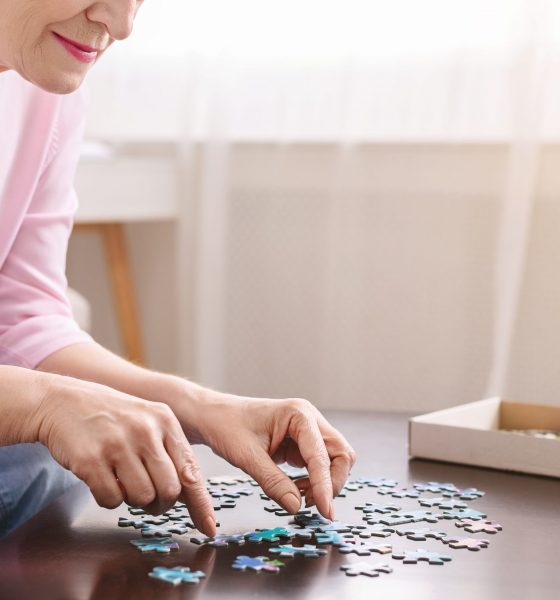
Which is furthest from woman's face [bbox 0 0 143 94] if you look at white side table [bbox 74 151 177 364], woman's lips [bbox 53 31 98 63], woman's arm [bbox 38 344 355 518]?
white side table [bbox 74 151 177 364]

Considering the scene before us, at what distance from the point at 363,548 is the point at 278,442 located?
236 mm

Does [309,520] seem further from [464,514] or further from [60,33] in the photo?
[60,33]

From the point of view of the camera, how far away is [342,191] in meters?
3.43

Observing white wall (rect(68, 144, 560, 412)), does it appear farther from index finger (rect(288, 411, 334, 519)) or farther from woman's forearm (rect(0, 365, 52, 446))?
woman's forearm (rect(0, 365, 52, 446))

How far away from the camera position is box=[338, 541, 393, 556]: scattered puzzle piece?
93 cm

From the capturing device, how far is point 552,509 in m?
1.13

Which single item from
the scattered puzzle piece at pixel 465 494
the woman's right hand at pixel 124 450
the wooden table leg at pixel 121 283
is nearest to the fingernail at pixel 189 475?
the woman's right hand at pixel 124 450

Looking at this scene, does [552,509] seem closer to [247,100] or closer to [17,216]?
[17,216]

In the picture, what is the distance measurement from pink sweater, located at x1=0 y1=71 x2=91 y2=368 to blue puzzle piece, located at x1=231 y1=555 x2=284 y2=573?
2.14 ft

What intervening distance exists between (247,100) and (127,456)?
2683 mm

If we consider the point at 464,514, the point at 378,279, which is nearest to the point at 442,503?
the point at 464,514

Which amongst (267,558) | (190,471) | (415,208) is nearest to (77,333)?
(190,471)

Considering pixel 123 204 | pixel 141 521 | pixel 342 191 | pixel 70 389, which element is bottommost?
pixel 141 521

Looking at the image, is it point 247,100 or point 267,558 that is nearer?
point 267,558
